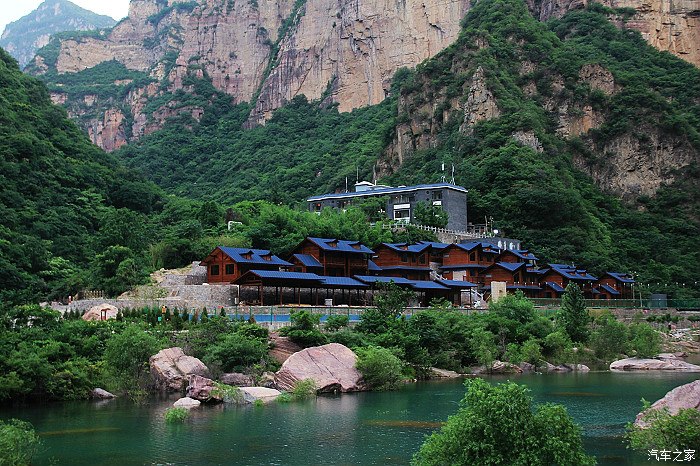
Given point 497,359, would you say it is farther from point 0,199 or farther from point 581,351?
point 0,199

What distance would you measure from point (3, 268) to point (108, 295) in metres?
7.83

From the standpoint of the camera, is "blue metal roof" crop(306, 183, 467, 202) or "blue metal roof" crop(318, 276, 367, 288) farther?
"blue metal roof" crop(306, 183, 467, 202)

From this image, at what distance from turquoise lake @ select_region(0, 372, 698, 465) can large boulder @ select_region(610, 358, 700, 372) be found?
1017 centimetres

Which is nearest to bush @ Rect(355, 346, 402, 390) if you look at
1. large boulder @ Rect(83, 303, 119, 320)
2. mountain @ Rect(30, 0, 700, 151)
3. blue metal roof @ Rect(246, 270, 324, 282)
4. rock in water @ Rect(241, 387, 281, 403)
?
rock in water @ Rect(241, 387, 281, 403)

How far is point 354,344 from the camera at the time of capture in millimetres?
44031

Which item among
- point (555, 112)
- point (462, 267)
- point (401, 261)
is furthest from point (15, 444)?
point (555, 112)

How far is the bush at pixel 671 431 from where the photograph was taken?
22141 mm

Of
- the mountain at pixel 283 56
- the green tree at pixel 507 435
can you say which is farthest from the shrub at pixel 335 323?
the mountain at pixel 283 56

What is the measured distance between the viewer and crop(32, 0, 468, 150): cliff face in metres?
146

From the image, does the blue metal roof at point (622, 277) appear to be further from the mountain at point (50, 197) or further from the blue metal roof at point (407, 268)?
the mountain at point (50, 197)

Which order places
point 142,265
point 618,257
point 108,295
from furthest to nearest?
1. point 618,257
2. point 142,265
3. point 108,295

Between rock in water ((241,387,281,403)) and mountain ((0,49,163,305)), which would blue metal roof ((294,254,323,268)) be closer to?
mountain ((0,49,163,305))

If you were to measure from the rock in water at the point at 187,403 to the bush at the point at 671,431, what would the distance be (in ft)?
62.7

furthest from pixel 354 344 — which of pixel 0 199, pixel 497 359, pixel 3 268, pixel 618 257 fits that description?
pixel 618 257
